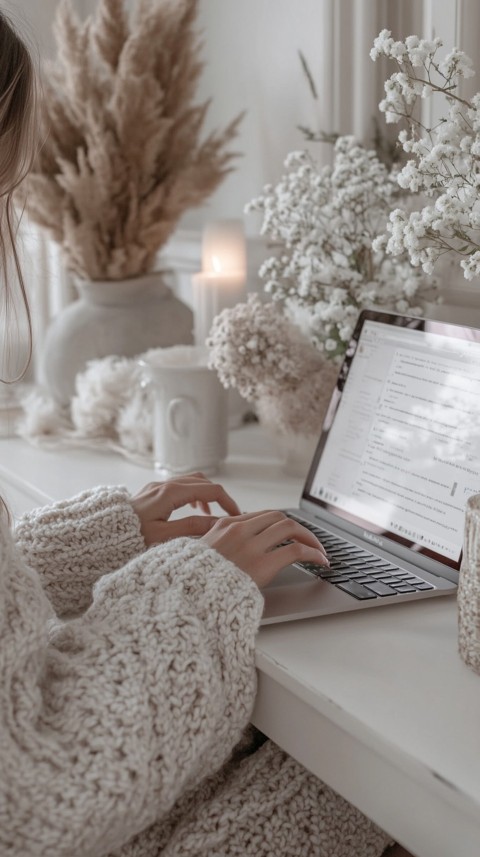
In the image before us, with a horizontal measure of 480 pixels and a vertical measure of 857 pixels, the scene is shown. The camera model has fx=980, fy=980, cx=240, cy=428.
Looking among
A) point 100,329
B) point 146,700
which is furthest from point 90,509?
point 100,329

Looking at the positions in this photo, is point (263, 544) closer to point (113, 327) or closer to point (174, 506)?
point (174, 506)

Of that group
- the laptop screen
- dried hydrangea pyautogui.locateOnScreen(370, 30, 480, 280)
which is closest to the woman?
the laptop screen

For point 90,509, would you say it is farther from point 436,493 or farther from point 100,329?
point 100,329

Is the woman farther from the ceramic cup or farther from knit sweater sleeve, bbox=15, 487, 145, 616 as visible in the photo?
the ceramic cup

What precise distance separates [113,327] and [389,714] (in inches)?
35.7

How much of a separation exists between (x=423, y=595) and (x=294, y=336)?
1.41ft

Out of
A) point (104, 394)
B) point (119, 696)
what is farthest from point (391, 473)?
point (104, 394)

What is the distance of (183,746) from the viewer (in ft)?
2.07

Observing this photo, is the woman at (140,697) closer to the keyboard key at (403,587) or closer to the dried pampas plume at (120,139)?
the keyboard key at (403,587)

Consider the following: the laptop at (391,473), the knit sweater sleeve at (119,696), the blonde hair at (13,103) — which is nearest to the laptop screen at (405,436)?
the laptop at (391,473)

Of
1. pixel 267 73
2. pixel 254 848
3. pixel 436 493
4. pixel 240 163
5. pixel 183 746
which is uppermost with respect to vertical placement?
pixel 267 73

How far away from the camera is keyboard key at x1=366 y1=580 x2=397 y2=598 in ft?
2.52

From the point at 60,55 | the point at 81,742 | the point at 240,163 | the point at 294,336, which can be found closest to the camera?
the point at 81,742

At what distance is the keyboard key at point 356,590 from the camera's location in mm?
755
